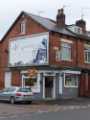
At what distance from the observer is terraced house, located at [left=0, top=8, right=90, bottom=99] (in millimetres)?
44031

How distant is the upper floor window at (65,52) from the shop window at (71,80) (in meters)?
1.99

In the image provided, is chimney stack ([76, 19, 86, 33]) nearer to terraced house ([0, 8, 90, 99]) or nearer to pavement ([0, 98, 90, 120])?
terraced house ([0, 8, 90, 99])

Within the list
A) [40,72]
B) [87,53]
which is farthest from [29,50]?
[87,53]

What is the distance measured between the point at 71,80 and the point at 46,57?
4927 millimetres

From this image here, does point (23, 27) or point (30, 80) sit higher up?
point (23, 27)

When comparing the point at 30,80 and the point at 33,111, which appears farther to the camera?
the point at 30,80

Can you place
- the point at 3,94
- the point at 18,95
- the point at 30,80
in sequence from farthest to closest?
the point at 30,80 < the point at 3,94 < the point at 18,95

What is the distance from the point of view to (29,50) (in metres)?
46.1

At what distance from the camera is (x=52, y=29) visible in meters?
44.7

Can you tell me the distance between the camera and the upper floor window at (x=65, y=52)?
44.8m

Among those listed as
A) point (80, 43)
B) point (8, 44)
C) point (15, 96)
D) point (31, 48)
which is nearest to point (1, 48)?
point (8, 44)

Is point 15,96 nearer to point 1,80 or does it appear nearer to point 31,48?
point 31,48

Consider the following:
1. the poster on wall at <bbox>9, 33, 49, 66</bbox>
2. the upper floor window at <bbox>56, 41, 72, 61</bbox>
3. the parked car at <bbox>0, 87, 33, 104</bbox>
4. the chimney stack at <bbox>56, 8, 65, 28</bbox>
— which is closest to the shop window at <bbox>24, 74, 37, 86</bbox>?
the poster on wall at <bbox>9, 33, 49, 66</bbox>

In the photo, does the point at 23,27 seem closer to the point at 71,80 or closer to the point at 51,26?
the point at 51,26
